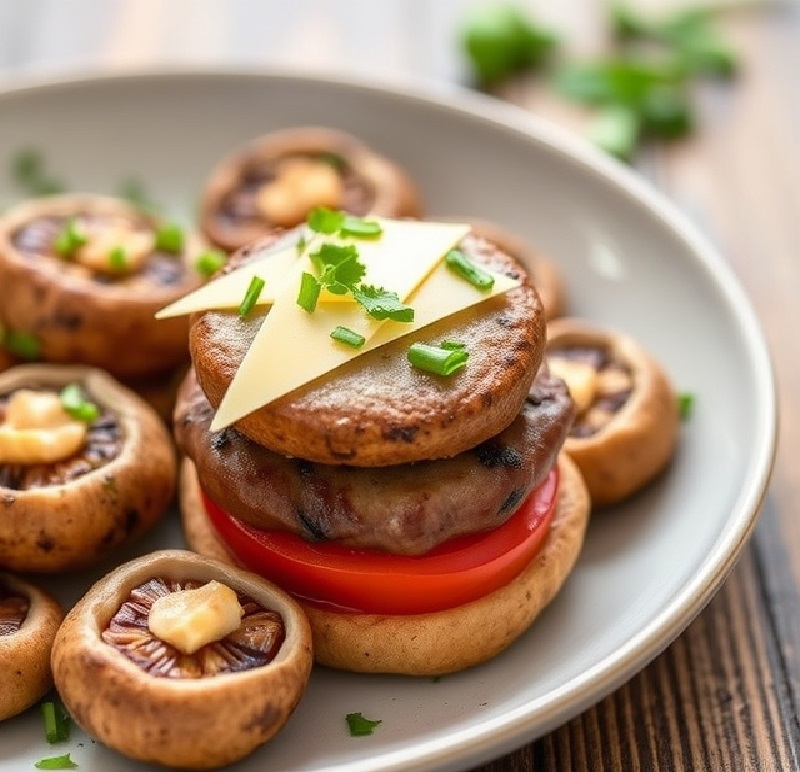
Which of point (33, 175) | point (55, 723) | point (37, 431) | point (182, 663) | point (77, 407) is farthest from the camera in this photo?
point (33, 175)

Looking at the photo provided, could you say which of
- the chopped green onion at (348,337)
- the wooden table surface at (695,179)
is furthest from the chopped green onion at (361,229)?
the wooden table surface at (695,179)

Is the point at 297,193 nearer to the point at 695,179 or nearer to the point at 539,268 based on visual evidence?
the point at 539,268

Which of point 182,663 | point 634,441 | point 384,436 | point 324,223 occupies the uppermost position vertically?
point 324,223

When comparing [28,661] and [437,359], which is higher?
[437,359]

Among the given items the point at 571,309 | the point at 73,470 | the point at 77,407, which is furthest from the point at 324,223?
the point at 571,309

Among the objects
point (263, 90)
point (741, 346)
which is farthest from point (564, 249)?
point (263, 90)

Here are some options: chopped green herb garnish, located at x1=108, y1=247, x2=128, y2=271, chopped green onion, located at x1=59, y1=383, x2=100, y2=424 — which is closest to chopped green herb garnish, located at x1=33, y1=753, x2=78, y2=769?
chopped green onion, located at x1=59, y1=383, x2=100, y2=424

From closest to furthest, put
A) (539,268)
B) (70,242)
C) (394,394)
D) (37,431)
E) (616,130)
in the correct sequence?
(394,394) < (37,431) < (70,242) < (539,268) < (616,130)
